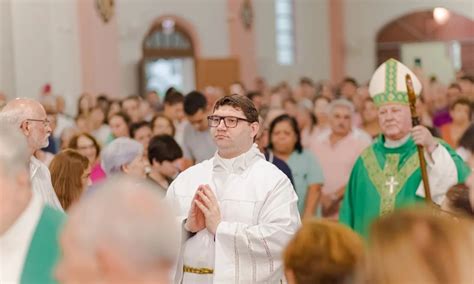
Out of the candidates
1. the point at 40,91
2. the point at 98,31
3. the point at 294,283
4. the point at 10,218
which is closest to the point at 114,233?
the point at 294,283

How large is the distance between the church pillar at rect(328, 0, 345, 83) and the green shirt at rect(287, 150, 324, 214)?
17.7 metres

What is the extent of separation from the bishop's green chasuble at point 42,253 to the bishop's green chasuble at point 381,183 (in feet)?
11.8

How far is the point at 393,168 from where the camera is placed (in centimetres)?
756

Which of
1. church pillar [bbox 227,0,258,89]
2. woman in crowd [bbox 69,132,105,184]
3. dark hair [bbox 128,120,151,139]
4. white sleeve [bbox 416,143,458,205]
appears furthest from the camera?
church pillar [bbox 227,0,258,89]

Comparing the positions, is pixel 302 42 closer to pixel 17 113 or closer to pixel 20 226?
pixel 17 113

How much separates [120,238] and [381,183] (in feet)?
15.8

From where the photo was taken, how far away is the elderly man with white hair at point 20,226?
151 inches

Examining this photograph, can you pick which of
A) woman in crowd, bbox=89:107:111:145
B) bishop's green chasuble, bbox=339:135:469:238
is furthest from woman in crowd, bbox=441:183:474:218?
woman in crowd, bbox=89:107:111:145

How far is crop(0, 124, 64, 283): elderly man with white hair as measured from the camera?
12.6ft

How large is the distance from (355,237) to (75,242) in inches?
39.8

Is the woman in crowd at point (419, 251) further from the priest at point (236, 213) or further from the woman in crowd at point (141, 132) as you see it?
the woman in crowd at point (141, 132)

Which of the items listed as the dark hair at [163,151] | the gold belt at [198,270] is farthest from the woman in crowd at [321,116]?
the gold belt at [198,270]

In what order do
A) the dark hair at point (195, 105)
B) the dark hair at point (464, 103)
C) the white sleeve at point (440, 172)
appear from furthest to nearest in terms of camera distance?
the dark hair at point (464, 103), the dark hair at point (195, 105), the white sleeve at point (440, 172)

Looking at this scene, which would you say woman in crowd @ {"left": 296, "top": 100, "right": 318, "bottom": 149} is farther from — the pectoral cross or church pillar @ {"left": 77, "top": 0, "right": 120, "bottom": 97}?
church pillar @ {"left": 77, "top": 0, "right": 120, "bottom": 97}
